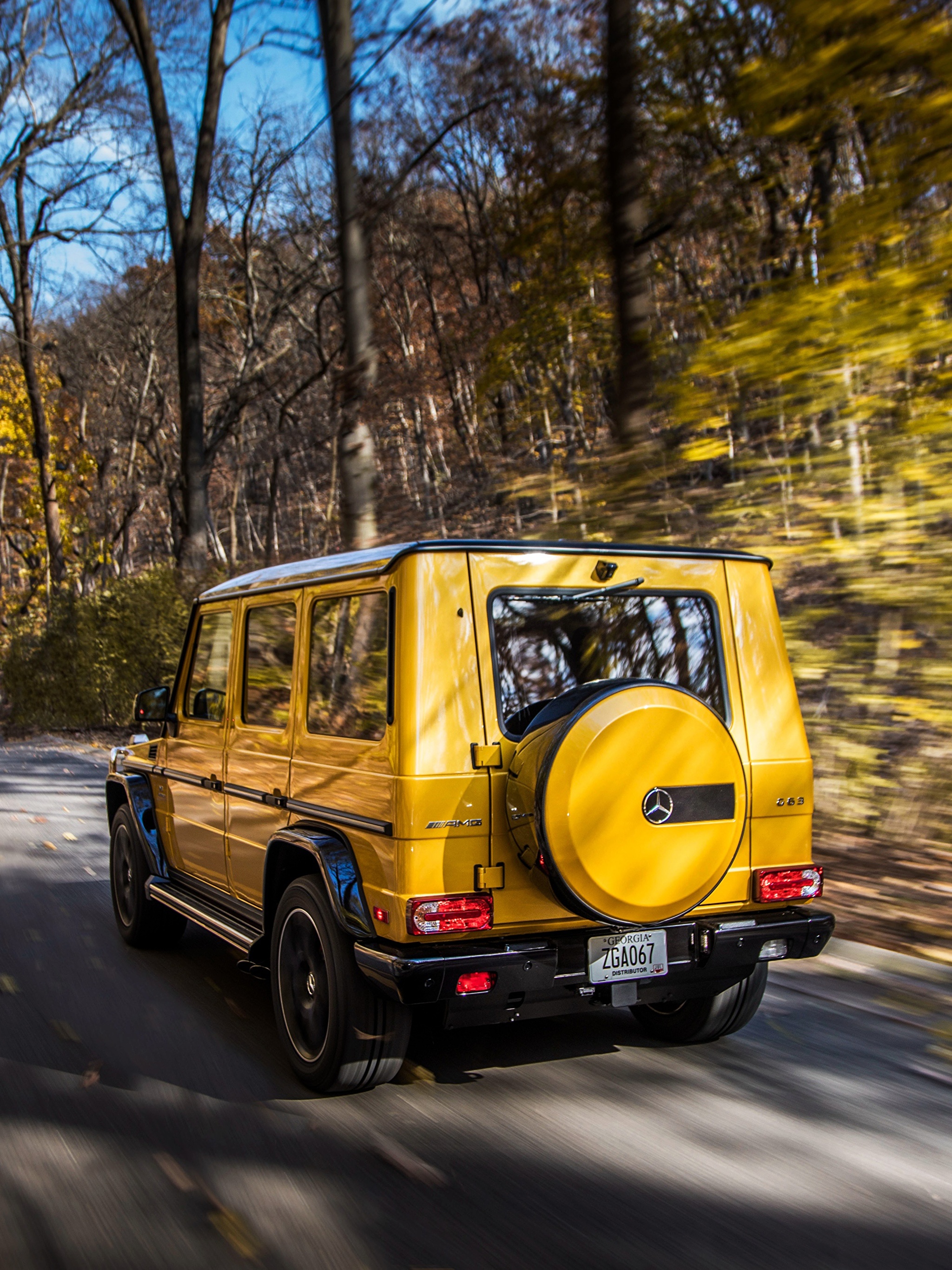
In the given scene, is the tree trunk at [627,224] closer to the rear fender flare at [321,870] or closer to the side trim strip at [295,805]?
the side trim strip at [295,805]

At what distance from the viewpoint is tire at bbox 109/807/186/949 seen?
6105 millimetres

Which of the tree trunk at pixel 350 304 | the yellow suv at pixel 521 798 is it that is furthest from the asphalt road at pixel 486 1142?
the tree trunk at pixel 350 304

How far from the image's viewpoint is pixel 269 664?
15.9 feet

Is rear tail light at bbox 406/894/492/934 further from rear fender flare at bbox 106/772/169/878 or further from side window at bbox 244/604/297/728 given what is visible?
rear fender flare at bbox 106/772/169/878

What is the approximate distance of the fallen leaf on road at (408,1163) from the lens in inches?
132

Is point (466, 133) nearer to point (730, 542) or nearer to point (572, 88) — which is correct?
point (572, 88)

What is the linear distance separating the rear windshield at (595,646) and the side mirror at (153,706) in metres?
2.72

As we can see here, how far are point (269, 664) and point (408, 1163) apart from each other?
2162 millimetres

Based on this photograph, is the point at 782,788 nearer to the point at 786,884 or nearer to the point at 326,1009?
the point at 786,884

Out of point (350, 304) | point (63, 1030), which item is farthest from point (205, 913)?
point (350, 304)

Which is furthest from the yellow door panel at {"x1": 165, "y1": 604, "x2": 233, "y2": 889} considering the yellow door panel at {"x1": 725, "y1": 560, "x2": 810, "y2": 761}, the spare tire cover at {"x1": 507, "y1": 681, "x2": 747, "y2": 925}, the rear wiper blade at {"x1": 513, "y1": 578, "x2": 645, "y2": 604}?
the yellow door panel at {"x1": 725, "y1": 560, "x2": 810, "y2": 761}

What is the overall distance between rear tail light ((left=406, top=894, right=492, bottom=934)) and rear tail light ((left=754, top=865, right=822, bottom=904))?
1.09 metres

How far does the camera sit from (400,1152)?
11.6ft

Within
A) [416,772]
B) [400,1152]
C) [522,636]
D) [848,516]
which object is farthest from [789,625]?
[400,1152]
